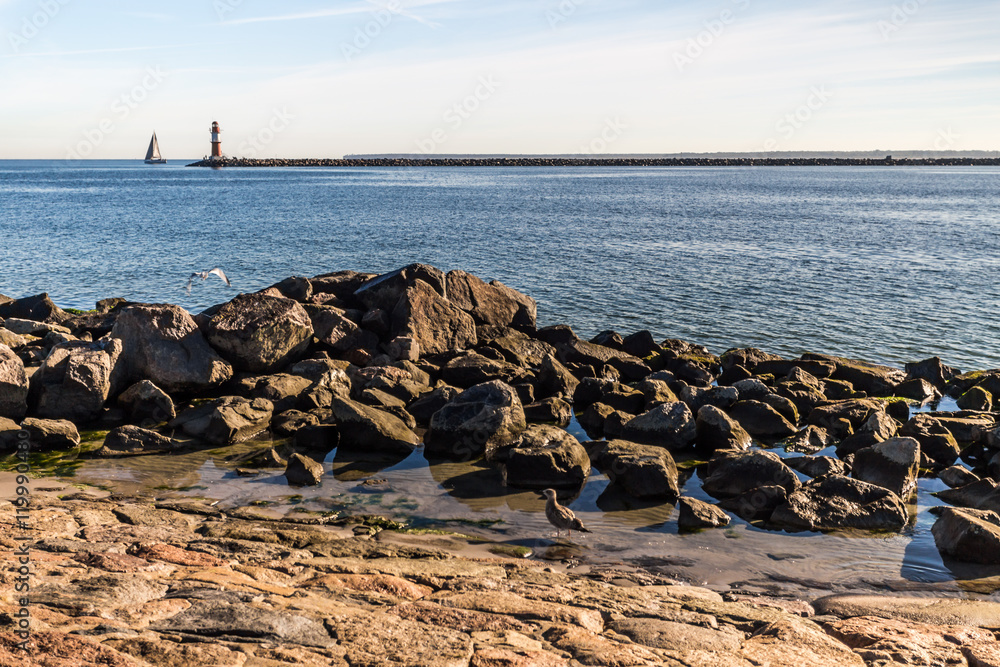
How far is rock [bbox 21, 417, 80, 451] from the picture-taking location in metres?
14.4

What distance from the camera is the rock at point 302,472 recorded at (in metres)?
13.3

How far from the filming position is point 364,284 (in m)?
24.1

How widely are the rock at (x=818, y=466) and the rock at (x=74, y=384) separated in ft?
47.7

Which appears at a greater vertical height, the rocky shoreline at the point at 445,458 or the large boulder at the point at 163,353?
the large boulder at the point at 163,353

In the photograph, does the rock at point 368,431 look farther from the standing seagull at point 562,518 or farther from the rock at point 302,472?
the standing seagull at point 562,518

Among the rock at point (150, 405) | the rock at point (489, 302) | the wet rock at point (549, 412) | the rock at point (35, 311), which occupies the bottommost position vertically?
the wet rock at point (549, 412)

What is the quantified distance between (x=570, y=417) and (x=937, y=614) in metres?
9.34

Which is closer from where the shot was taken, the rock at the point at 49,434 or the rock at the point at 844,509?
the rock at the point at 844,509

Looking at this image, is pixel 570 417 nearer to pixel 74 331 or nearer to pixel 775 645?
pixel 775 645

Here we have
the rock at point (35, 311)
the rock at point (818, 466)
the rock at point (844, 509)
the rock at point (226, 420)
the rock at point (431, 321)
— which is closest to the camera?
the rock at point (844, 509)

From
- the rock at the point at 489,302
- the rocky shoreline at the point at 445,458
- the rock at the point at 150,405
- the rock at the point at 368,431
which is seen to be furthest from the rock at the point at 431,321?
the rock at the point at 150,405

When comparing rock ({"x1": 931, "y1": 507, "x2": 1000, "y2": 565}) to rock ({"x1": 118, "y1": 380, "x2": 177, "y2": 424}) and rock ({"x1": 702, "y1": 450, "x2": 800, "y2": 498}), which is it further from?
rock ({"x1": 118, "y1": 380, "x2": 177, "y2": 424})

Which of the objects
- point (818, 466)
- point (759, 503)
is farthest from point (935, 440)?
point (759, 503)

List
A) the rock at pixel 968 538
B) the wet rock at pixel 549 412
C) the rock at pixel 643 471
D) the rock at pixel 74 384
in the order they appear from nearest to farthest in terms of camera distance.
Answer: the rock at pixel 968 538
the rock at pixel 643 471
the rock at pixel 74 384
the wet rock at pixel 549 412
